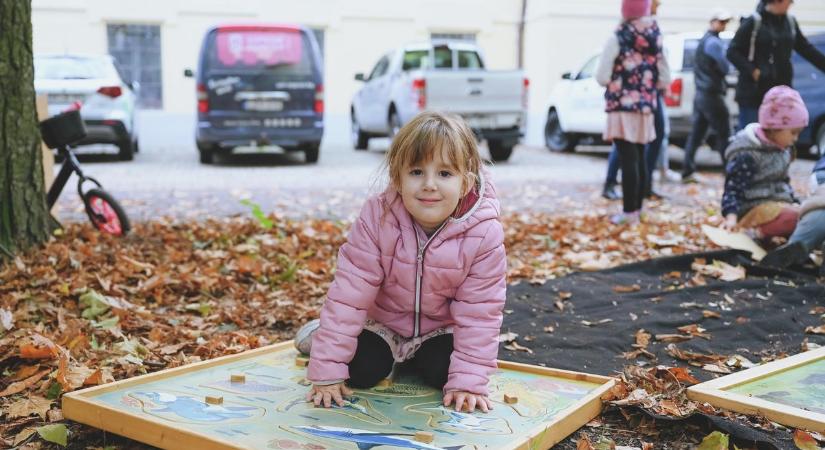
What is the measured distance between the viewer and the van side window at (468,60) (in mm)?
14703

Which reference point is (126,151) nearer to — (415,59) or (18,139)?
(415,59)

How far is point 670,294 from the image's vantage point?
183 inches

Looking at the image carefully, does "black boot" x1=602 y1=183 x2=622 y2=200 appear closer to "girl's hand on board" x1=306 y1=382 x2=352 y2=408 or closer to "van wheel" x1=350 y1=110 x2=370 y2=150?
"girl's hand on board" x1=306 y1=382 x2=352 y2=408

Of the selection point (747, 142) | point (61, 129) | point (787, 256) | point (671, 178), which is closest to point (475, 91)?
point (671, 178)

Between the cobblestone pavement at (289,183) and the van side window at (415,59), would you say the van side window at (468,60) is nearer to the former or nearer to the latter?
the van side window at (415,59)

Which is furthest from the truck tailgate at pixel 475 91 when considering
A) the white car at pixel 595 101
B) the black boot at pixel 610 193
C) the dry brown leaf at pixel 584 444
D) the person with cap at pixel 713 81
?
the dry brown leaf at pixel 584 444

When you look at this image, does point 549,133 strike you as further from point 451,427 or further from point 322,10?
point 451,427

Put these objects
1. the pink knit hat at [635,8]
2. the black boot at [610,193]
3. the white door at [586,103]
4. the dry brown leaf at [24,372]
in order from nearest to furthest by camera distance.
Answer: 1. the dry brown leaf at [24,372]
2. the pink knit hat at [635,8]
3. the black boot at [610,193]
4. the white door at [586,103]

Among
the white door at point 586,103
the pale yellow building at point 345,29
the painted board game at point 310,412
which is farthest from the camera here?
the pale yellow building at point 345,29

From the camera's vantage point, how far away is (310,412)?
278 cm

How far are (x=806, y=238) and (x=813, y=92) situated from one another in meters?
8.77

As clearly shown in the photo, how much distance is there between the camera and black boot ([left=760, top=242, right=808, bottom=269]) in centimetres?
500

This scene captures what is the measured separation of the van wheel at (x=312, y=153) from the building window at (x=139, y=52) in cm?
1276

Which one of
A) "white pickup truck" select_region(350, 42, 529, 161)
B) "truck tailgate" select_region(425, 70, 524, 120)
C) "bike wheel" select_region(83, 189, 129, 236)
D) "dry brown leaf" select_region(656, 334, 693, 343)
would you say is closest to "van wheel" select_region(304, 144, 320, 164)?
"white pickup truck" select_region(350, 42, 529, 161)
